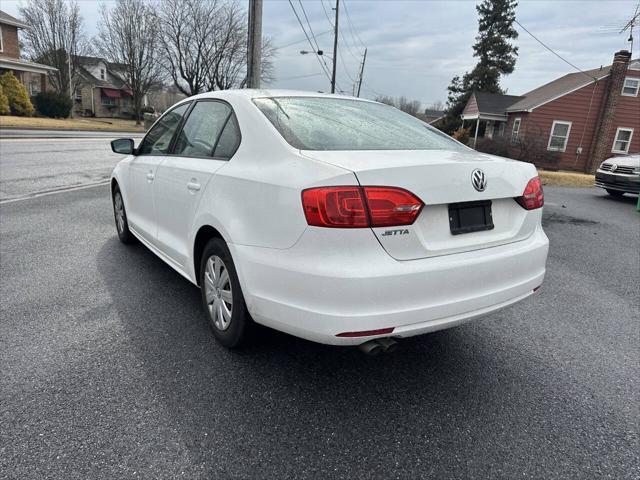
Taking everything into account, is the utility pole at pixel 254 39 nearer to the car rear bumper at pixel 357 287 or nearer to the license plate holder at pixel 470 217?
the car rear bumper at pixel 357 287

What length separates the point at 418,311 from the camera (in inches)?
87.7

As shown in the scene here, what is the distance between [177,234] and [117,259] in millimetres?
1660

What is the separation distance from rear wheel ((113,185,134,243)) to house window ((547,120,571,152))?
28.2 m

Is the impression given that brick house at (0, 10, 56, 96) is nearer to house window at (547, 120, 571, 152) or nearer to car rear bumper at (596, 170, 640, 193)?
house window at (547, 120, 571, 152)

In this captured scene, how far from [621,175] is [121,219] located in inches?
483

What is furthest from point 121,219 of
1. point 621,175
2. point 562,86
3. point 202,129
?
point 562,86

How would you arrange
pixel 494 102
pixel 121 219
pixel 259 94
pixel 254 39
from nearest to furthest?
pixel 259 94 < pixel 121 219 < pixel 254 39 < pixel 494 102

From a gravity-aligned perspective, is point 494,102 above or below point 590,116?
above

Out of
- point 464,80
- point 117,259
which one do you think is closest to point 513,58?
point 464,80

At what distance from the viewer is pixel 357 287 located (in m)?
2.09

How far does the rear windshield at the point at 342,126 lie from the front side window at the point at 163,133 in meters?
1.22

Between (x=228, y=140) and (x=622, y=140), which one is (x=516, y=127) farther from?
(x=228, y=140)

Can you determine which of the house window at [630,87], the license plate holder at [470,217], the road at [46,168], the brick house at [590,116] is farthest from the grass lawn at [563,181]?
the license plate holder at [470,217]

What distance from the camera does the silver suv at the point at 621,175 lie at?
1169 centimetres
